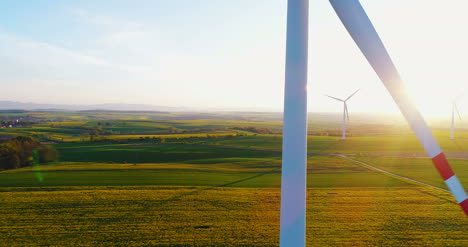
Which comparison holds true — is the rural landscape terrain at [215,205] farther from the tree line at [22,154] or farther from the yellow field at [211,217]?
the tree line at [22,154]

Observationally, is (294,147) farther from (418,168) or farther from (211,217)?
(418,168)

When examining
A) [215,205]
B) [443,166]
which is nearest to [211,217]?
[215,205]

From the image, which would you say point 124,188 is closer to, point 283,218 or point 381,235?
point 381,235

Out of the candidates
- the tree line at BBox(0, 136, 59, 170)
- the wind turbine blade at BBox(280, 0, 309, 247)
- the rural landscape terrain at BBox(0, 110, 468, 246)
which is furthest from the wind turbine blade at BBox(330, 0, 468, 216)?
the tree line at BBox(0, 136, 59, 170)

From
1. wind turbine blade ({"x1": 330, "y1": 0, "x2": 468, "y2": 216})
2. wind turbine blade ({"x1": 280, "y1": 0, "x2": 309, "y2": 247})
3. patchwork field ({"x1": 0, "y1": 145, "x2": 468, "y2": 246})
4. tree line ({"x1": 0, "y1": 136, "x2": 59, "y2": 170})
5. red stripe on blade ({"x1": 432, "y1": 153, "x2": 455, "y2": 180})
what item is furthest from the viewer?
tree line ({"x1": 0, "y1": 136, "x2": 59, "y2": 170})

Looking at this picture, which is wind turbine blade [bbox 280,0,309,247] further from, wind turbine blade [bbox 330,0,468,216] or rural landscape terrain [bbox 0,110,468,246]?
rural landscape terrain [bbox 0,110,468,246]

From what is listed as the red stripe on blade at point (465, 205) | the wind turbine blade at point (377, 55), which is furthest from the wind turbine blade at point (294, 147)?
the red stripe on blade at point (465, 205)

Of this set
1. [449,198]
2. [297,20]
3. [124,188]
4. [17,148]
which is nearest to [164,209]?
[124,188]
